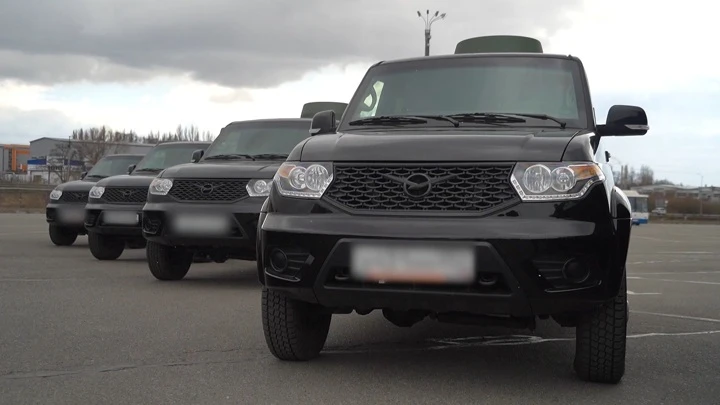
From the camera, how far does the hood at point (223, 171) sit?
7.75 metres

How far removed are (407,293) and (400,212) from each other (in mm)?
404

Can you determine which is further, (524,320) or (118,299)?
(118,299)

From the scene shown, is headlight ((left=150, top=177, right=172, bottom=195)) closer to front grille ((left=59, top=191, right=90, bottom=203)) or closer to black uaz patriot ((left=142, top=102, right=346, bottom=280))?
black uaz patriot ((left=142, top=102, right=346, bottom=280))

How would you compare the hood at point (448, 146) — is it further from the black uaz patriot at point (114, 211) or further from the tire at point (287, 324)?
the black uaz patriot at point (114, 211)

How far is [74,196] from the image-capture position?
12008 millimetres

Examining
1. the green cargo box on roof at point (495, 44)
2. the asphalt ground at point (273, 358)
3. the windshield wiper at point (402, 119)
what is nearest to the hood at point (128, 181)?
the asphalt ground at point (273, 358)

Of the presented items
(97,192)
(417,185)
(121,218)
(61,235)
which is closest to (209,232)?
(121,218)

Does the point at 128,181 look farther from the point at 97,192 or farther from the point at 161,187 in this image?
the point at 161,187

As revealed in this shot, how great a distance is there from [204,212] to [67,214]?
545 cm

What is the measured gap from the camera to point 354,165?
4.01 m

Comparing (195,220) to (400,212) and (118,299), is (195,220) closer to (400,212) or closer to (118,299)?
(118,299)

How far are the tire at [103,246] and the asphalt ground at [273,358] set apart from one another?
2721 mm

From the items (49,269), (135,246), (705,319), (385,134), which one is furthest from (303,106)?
(385,134)

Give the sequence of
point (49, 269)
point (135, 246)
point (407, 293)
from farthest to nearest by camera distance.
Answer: point (135, 246)
point (49, 269)
point (407, 293)
